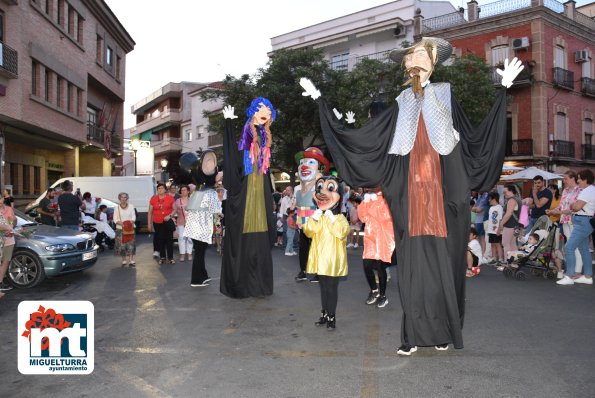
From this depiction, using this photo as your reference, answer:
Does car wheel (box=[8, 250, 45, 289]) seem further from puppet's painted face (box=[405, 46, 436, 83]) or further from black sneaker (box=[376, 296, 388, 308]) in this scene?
puppet's painted face (box=[405, 46, 436, 83])

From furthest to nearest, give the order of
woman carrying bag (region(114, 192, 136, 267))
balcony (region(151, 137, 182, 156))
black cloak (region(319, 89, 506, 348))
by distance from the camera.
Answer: balcony (region(151, 137, 182, 156))
woman carrying bag (region(114, 192, 136, 267))
black cloak (region(319, 89, 506, 348))

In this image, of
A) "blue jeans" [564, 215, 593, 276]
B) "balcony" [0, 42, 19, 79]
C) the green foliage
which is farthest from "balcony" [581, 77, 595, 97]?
"balcony" [0, 42, 19, 79]

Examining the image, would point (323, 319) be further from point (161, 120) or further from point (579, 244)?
point (161, 120)

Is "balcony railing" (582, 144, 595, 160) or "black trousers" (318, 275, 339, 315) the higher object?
"balcony railing" (582, 144, 595, 160)

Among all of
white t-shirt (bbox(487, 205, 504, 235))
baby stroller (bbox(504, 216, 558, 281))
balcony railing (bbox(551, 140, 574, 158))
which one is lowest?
baby stroller (bbox(504, 216, 558, 281))

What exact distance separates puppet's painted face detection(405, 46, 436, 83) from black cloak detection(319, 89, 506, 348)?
339 millimetres

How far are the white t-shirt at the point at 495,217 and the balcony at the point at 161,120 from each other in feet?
148

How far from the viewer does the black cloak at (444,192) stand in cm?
445

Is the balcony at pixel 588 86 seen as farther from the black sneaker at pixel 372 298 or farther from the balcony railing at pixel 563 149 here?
the black sneaker at pixel 372 298

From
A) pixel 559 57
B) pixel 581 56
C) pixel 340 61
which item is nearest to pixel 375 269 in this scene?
pixel 559 57

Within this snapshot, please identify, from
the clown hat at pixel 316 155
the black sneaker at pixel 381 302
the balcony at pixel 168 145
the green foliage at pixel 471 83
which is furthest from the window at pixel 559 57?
the balcony at pixel 168 145

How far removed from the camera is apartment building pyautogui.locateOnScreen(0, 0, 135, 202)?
58.2 feet

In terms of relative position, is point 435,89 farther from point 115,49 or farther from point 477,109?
point 115,49

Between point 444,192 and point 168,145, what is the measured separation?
164 ft
